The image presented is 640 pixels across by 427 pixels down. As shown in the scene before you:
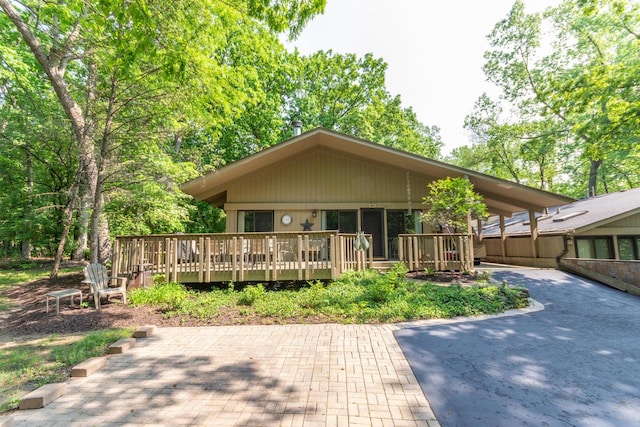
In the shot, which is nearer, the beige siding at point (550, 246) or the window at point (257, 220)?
the beige siding at point (550, 246)

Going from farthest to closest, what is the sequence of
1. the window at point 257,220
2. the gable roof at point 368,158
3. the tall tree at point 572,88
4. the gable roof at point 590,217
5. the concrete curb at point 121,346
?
the window at point 257,220 < the tall tree at point 572,88 < the gable roof at point 590,217 < the gable roof at point 368,158 < the concrete curb at point 121,346

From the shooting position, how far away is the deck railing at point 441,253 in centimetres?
884

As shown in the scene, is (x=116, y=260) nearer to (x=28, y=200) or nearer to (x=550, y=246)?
(x=28, y=200)

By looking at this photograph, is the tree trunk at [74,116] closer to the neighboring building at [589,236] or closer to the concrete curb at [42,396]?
the concrete curb at [42,396]

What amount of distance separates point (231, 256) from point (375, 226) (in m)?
5.91

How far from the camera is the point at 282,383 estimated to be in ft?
10.2

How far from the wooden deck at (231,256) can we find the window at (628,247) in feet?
37.3

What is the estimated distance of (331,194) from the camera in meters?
11.4

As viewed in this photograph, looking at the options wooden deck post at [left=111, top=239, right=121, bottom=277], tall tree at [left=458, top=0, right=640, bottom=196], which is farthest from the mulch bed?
tall tree at [left=458, top=0, right=640, bottom=196]

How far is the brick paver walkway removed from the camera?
2.52m

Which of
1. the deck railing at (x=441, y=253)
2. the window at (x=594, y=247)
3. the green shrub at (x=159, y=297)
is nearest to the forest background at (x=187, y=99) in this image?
the green shrub at (x=159, y=297)

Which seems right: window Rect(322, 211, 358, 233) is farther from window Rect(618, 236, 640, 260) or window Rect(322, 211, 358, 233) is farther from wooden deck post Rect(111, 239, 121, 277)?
window Rect(618, 236, 640, 260)

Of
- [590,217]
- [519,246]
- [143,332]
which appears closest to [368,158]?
[519,246]

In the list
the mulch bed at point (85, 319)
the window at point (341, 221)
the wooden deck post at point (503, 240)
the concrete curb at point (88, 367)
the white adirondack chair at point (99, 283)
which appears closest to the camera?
the concrete curb at point (88, 367)
